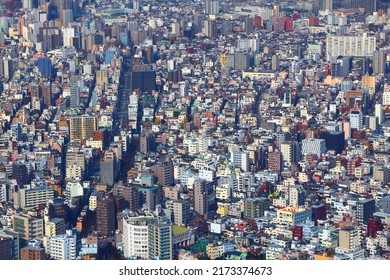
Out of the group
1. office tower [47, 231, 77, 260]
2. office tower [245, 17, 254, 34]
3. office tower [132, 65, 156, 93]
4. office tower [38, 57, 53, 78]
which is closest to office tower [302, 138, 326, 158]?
office tower [245, 17, 254, 34]

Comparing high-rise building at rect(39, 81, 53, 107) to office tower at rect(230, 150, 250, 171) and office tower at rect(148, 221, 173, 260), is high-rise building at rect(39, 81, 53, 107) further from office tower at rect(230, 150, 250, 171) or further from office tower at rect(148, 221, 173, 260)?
office tower at rect(148, 221, 173, 260)

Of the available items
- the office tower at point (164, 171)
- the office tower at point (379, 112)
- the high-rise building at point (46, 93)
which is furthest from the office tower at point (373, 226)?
the high-rise building at point (46, 93)

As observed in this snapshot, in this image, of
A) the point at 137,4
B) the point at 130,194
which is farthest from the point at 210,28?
the point at 130,194

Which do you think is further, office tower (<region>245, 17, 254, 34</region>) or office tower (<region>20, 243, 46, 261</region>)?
office tower (<region>245, 17, 254, 34</region>)

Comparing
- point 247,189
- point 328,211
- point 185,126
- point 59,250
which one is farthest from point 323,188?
point 59,250
